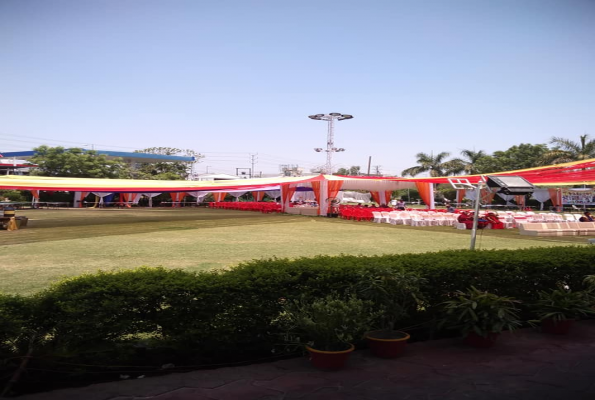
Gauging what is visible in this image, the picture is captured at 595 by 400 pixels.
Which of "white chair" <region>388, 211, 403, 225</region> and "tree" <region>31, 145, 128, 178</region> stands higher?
"tree" <region>31, 145, 128, 178</region>

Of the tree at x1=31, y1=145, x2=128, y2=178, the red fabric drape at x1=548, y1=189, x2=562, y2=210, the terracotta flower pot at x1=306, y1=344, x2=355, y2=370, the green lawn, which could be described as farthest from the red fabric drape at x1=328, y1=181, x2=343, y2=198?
the tree at x1=31, y1=145, x2=128, y2=178

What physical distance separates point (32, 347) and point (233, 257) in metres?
7.48

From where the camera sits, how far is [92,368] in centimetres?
349

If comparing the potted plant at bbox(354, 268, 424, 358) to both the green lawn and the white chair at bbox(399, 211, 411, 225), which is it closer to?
the green lawn

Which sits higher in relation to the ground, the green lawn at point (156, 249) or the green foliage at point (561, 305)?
the green foliage at point (561, 305)

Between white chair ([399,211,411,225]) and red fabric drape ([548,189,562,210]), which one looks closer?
white chair ([399,211,411,225])

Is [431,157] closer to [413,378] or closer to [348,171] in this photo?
[348,171]

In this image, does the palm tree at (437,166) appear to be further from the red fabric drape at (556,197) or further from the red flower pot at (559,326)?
the red flower pot at (559,326)

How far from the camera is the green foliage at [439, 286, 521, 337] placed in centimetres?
429

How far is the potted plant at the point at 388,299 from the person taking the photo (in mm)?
4059

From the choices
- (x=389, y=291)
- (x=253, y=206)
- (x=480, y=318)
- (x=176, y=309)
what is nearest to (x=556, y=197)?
(x=253, y=206)

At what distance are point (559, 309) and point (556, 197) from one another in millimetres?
46479

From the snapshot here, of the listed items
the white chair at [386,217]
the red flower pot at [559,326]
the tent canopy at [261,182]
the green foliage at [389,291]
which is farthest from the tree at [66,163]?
the red flower pot at [559,326]

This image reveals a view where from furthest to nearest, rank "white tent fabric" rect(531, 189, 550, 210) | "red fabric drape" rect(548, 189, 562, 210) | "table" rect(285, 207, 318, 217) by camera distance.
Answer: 1. "white tent fabric" rect(531, 189, 550, 210)
2. "red fabric drape" rect(548, 189, 562, 210)
3. "table" rect(285, 207, 318, 217)
